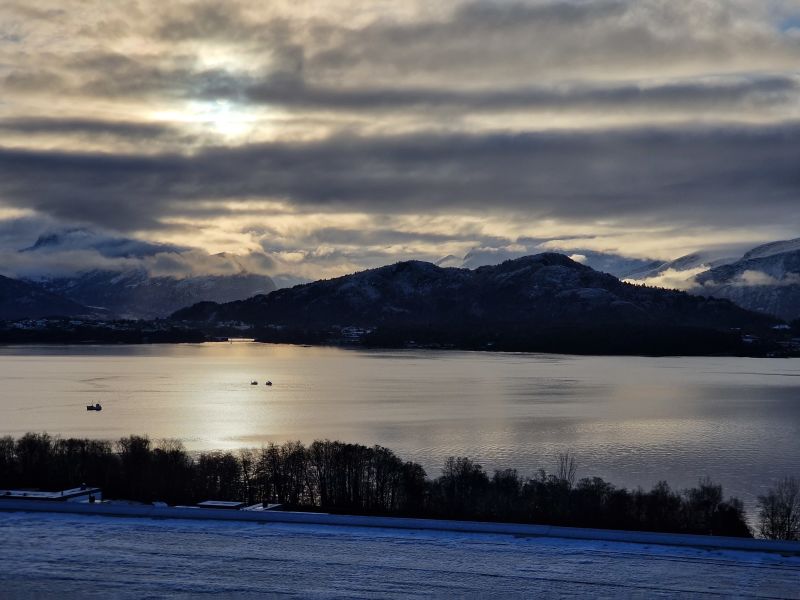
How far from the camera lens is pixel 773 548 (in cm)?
1355

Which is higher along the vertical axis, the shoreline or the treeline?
the shoreline

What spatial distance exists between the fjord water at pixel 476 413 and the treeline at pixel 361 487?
1053 cm

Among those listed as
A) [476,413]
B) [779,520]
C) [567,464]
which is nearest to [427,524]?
[779,520]

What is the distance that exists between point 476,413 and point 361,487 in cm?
4778

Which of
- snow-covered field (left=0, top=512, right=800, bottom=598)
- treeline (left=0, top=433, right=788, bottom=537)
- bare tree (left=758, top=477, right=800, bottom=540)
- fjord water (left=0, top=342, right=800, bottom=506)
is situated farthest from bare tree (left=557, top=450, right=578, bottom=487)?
snow-covered field (left=0, top=512, right=800, bottom=598)

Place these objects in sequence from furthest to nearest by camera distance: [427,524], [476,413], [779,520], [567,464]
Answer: [476,413], [567,464], [779,520], [427,524]

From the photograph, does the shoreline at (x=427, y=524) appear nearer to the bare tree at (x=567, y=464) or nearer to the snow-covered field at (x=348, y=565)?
the snow-covered field at (x=348, y=565)

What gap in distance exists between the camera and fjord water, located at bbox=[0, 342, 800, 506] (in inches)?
2420

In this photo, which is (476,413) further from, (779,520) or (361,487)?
(779,520)

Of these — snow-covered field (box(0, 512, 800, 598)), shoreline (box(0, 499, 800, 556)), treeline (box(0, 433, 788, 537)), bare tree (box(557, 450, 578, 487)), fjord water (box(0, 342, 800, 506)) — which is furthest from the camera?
fjord water (box(0, 342, 800, 506))

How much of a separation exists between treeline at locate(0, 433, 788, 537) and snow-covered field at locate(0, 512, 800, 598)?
71.1 ft

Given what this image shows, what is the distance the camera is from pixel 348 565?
42.0ft

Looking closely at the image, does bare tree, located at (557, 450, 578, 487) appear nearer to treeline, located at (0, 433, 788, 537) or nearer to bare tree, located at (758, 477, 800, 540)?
treeline, located at (0, 433, 788, 537)

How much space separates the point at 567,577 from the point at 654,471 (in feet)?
149
